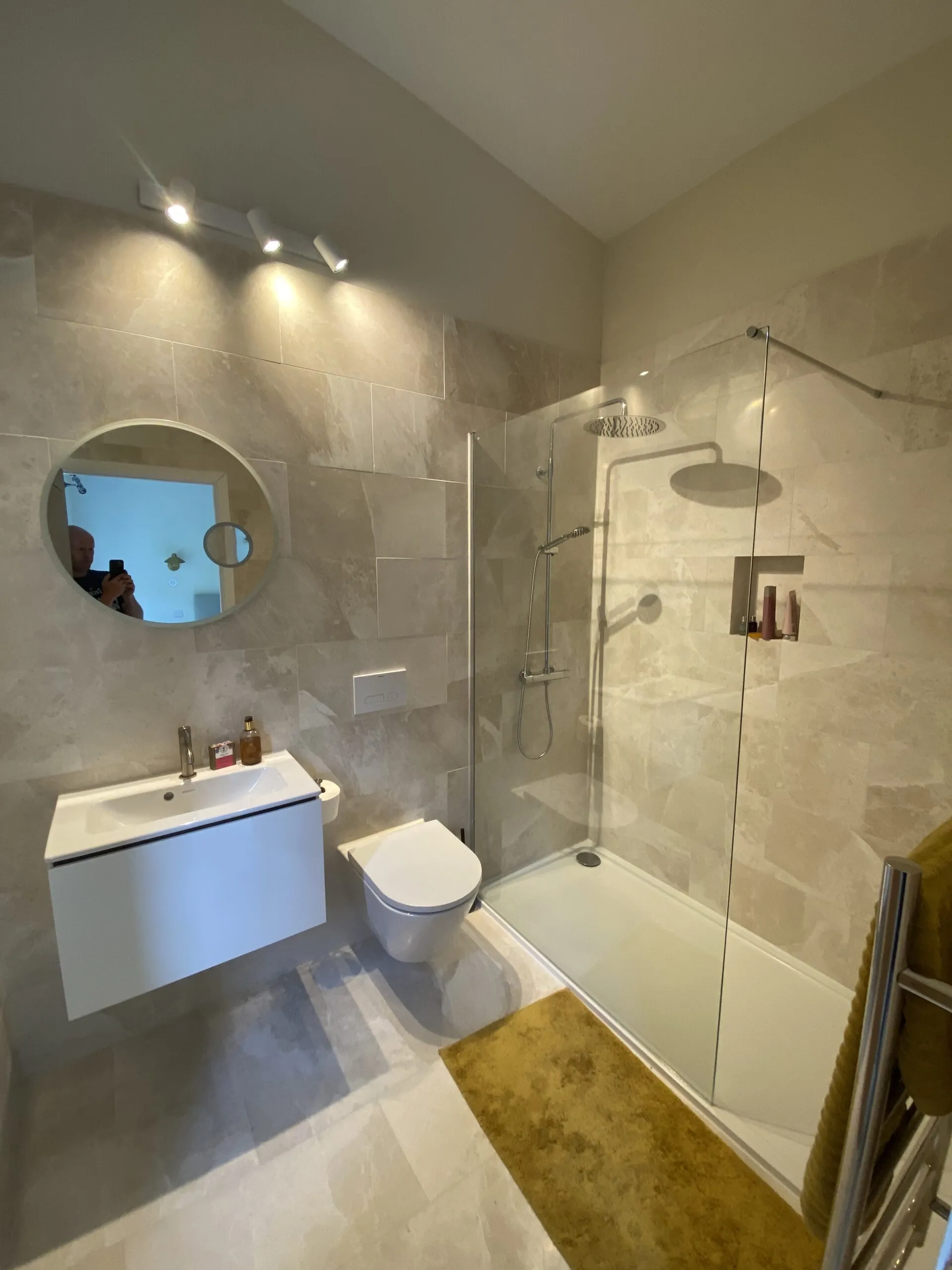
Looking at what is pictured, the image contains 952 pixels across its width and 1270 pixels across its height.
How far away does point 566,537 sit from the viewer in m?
2.43

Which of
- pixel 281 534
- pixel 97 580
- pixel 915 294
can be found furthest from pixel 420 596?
A: pixel 915 294

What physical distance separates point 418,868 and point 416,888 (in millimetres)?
109

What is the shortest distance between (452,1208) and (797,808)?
162cm

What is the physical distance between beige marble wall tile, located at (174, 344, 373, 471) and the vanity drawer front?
3.79 feet

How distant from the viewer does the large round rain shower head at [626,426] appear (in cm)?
212

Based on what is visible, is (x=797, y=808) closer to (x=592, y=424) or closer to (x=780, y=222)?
(x=592, y=424)

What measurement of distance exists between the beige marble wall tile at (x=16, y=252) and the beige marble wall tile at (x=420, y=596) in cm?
119

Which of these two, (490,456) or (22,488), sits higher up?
(490,456)

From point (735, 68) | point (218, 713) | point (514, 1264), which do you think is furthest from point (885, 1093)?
point (735, 68)

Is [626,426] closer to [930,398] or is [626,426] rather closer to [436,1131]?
[930,398]

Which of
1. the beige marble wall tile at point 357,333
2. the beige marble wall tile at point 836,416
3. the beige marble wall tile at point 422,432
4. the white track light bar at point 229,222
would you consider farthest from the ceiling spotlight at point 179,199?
the beige marble wall tile at point 836,416

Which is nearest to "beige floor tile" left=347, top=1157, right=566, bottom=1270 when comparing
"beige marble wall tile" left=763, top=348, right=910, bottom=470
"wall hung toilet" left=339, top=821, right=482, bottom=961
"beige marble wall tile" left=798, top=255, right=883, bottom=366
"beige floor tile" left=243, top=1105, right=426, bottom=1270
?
"beige floor tile" left=243, top=1105, right=426, bottom=1270

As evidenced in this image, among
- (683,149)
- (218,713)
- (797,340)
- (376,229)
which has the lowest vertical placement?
(218,713)

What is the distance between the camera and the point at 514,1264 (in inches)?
46.1
